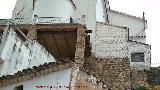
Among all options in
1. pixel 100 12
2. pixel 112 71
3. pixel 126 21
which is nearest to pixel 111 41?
pixel 112 71

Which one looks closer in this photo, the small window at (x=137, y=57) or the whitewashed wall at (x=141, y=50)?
the whitewashed wall at (x=141, y=50)

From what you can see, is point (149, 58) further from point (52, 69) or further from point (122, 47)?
point (52, 69)

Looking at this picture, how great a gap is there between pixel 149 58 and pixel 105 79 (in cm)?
772

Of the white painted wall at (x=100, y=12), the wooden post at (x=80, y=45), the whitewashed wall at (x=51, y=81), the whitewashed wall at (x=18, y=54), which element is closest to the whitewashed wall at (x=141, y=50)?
the white painted wall at (x=100, y=12)

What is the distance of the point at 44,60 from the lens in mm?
19984

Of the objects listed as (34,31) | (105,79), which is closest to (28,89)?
(34,31)

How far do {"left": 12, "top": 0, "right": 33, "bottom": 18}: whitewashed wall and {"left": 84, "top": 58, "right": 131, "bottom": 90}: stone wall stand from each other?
329 inches

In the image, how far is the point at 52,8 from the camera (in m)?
29.3

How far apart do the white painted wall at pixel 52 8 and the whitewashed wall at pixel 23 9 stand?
3526 millimetres

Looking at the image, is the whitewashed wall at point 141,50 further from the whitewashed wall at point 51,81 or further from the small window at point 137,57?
the whitewashed wall at point 51,81

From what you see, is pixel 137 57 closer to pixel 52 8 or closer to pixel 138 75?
pixel 138 75

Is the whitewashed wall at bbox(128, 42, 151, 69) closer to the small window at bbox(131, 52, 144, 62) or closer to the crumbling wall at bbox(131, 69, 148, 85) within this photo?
the small window at bbox(131, 52, 144, 62)

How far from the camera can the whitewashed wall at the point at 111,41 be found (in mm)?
29447

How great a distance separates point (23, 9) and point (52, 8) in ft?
18.4
